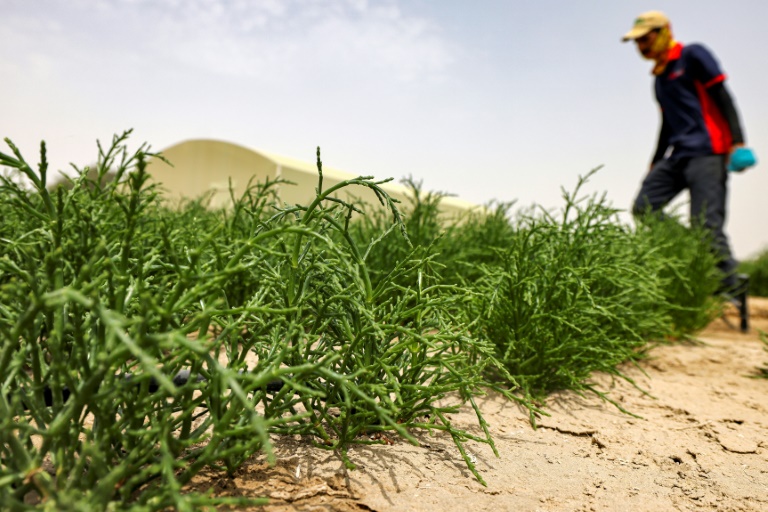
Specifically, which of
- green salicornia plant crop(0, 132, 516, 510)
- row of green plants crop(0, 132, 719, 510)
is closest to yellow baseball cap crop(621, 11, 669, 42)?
row of green plants crop(0, 132, 719, 510)

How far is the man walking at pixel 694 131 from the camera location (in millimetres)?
4914

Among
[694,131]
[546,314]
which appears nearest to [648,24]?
[694,131]

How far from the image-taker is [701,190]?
4.96 m

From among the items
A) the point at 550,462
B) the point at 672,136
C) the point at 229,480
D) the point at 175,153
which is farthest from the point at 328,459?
the point at 175,153

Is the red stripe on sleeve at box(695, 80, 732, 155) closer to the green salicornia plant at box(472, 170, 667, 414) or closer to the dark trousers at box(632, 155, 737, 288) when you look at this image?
the dark trousers at box(632, 155, 737, 288)

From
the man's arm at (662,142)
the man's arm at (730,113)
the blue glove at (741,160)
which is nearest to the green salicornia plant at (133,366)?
the man's arm at (730,113)

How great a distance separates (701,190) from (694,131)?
579 millimetres

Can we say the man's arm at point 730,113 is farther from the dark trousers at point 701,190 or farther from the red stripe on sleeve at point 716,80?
the dark trousers at point 701,190

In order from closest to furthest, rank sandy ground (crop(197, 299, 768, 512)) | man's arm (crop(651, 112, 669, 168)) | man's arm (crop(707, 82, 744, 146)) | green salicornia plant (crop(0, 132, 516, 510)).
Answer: green salicornia plant (crop(0, 132, 516, 510)) → sandy ground (crop(197, 299, 768, 512)) → man's arm (crop(707, 82, 744, 146)) → man's arm (crop(651, 112, 669, 168))

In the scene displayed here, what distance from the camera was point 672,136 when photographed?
5.37m

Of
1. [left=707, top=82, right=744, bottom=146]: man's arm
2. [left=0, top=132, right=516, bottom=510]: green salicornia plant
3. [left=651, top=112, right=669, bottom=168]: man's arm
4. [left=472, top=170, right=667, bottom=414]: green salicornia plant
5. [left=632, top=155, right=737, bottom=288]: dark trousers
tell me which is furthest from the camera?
[left=651, top=112, right=669, bottom=168]: man's arm

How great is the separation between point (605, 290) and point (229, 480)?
2.03 meters

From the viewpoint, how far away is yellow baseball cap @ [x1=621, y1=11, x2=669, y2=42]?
17.2 ft

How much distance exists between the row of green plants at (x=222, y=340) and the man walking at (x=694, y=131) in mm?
2495
